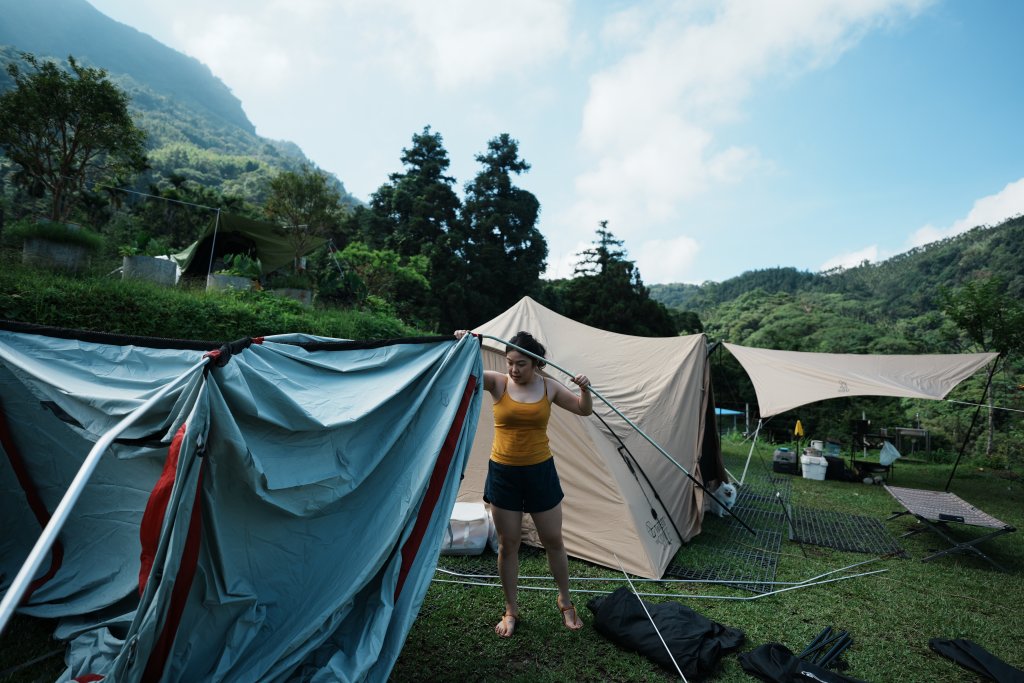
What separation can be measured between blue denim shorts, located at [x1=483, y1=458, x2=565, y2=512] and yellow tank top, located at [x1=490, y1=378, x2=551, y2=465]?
36 mm

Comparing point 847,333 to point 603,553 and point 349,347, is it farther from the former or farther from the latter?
point 349,347

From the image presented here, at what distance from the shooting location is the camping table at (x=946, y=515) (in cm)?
400

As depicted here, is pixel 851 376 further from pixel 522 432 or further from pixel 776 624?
pixel 522 432

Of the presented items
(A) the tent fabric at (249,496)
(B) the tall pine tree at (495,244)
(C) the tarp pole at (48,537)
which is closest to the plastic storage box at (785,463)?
(A) the tent fabric at (249,496)

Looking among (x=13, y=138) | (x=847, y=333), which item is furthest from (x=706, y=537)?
(x=847, y=333)

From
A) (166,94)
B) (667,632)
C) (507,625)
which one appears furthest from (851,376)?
(166,94)

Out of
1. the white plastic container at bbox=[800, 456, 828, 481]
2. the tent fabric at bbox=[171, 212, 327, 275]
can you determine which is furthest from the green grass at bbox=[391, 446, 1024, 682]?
the tent fabric at bbox=[171, 212, 327, 275]

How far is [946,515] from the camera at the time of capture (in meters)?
4.09

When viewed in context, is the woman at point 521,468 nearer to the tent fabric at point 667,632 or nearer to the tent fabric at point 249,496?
the tent fabric at point 249,496

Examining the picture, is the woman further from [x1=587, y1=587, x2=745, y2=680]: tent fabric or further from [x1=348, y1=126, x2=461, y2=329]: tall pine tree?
[x1=348, y1=126, x2=461, y2=329]: tall pine tree

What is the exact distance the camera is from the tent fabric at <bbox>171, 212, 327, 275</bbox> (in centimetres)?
935

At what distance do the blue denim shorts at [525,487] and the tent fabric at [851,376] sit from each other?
3420 mm

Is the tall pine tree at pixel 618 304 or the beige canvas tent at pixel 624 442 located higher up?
the tall pine tree at pixel 618 304

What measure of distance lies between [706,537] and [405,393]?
3.35m
